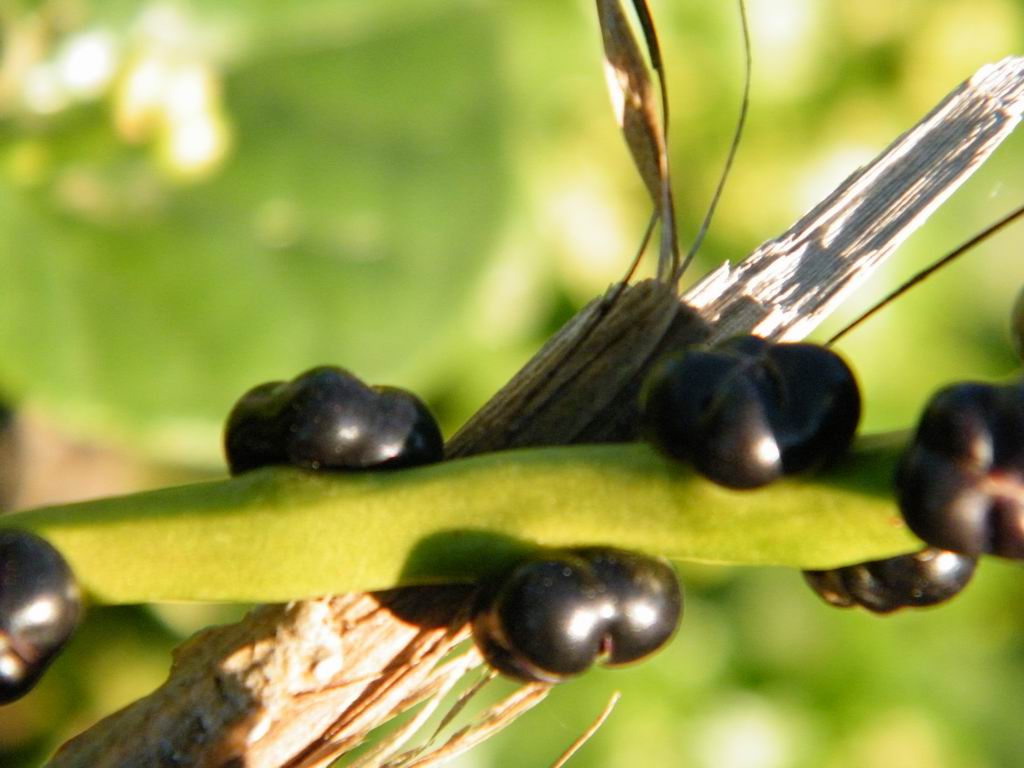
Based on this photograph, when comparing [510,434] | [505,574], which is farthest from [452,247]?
[505,574]

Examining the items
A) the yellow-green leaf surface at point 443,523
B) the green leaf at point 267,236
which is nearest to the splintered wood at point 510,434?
the yellow-green leaf surface at point 443,523

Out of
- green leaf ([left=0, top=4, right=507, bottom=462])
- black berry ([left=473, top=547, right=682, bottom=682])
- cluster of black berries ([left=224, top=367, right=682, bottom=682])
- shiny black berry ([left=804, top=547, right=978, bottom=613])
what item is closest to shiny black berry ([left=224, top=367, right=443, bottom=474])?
cluster of black berries ([left=224, top=367, right=682, bottom=682])

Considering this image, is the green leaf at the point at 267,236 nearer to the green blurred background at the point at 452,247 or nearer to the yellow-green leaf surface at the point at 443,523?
the green blurred background at the point at 452,247

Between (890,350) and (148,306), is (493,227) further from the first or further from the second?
(890,350)

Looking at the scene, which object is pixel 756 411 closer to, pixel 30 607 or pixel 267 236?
pixel 30 607

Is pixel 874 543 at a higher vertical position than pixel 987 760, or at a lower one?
higher

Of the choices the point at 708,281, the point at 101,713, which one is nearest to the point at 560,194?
the point at 101,713

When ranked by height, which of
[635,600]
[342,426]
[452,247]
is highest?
[342,426]
